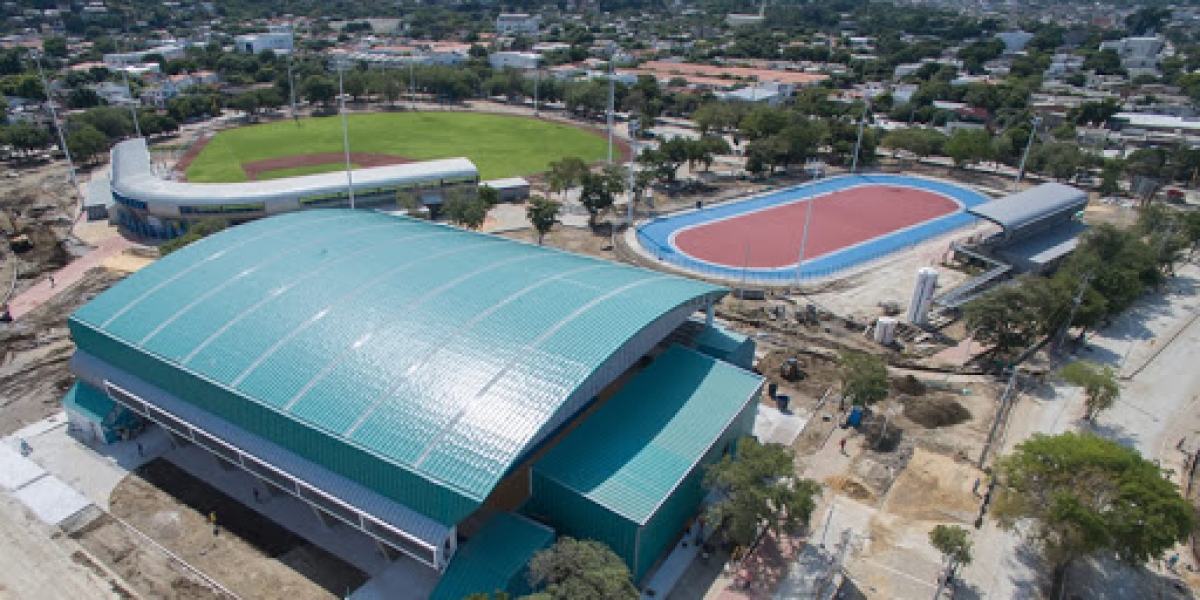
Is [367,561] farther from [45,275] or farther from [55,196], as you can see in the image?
[55,196]

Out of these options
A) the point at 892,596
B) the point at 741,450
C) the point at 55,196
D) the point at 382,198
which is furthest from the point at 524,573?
the point at 55,196

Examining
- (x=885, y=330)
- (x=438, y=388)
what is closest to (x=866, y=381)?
(x=885, y=330)

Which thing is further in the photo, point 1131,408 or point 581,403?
point 1131,408

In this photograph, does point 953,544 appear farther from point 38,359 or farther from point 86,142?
point 86,142

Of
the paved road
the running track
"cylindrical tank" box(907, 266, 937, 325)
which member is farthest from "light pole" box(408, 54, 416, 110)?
the paved road

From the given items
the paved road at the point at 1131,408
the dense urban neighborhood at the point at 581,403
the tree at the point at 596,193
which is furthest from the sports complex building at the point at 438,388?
the tree at the point at 596,193

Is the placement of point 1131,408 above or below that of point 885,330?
below
